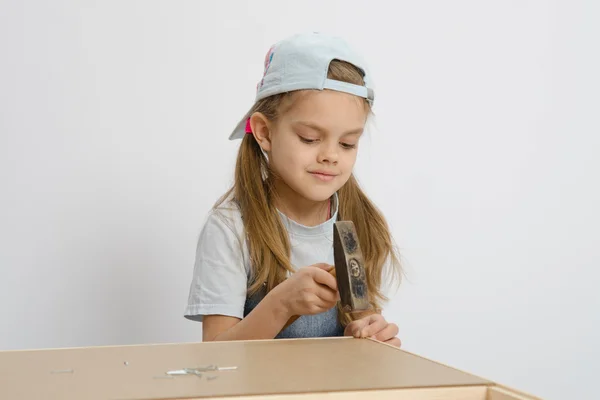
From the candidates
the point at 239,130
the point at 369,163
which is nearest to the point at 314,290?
the point at 239,130

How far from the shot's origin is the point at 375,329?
1.42m

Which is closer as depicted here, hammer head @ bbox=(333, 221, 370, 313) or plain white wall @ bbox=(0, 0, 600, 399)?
hammer head @ bbox=(333, 221, 370, 313)

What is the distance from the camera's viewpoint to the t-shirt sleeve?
5.65ft

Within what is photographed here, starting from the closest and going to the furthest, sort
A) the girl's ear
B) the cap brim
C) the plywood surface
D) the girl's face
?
the plywood surface → the girl's face → the girl's ear → the cap brim

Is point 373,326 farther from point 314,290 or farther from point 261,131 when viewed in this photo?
point 261,131

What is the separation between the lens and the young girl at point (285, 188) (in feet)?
5.61

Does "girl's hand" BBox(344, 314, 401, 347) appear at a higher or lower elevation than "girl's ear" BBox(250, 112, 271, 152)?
lower

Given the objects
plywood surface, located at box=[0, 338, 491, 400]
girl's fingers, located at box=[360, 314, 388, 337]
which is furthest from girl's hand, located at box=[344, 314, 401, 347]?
plywood surface, located at box=[0, 338, 491, 400]

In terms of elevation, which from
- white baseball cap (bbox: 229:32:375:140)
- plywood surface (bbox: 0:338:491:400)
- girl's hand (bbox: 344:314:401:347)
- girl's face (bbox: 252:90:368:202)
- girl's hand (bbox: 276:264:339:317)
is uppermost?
white baseball cap (bbox: 229:32:375:140)

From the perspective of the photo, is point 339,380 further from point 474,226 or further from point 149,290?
point 474,226

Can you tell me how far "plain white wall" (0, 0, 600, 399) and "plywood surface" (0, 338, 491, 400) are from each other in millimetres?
1098

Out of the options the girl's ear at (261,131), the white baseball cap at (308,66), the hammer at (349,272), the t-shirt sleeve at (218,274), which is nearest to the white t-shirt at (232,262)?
the t-shirt sleeve at (218,274)

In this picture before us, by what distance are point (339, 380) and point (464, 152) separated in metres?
1.90

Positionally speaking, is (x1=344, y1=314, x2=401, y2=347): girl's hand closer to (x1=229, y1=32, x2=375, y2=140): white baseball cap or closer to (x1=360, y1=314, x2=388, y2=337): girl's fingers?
(x1=360, y1=314, x2=388, y2=337): girl's fingers
